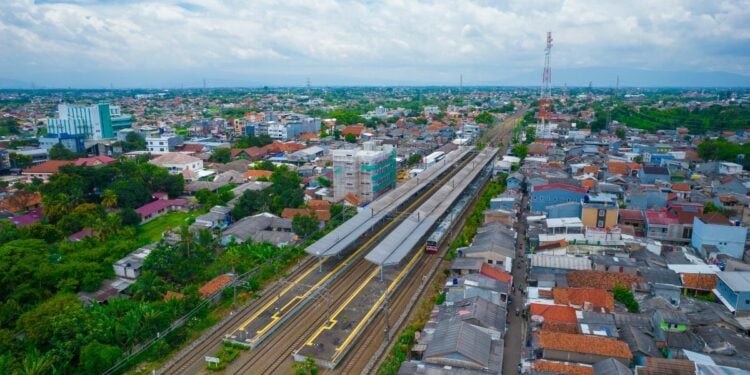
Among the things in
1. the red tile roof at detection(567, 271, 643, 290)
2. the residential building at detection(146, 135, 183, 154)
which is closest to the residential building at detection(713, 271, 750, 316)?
the red tile roof at detection(567, 271, 643, 290)

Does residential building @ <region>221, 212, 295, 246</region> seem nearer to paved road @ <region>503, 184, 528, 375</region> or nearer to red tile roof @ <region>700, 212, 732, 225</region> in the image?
paved road @ <region>503, 184, 528, 375</region>

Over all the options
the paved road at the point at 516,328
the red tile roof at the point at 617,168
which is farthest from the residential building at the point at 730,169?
the paved road at the point at 516,328

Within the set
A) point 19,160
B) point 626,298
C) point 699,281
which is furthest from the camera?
point 19,160

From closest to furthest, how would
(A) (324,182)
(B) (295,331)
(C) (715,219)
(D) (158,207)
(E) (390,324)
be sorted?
1. (B) (295,331)
2. (E) (390,324)
3. (C) (715,219)
4. (D) (158,207)
5. (A) (324,182)

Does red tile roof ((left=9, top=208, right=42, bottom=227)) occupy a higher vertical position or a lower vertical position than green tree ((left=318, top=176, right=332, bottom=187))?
lower

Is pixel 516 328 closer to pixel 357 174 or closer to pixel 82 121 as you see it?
pixel 357 174

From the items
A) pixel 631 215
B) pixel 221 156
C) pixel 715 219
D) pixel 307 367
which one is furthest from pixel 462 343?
pixel 221 156

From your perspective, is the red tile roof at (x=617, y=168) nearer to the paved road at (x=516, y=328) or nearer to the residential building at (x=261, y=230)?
the paved road at (x=516, y=328)
